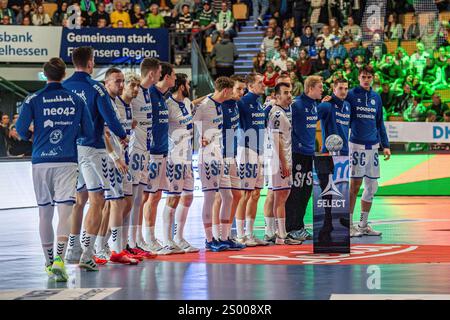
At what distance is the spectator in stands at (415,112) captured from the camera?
26.2 metres

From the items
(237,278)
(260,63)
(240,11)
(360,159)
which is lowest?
(237,278)

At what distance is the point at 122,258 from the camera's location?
39.2 feet

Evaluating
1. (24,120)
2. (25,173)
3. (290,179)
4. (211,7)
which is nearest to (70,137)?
(24,120)

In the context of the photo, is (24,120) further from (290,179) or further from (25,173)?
(25,173)

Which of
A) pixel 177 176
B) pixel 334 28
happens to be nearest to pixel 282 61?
pixel 334 28

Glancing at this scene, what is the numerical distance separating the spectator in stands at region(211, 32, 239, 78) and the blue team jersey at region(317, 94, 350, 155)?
13.8 meters

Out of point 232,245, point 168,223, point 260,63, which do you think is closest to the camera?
point 168,223

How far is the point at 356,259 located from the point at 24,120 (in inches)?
173

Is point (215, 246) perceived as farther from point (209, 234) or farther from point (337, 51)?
point (337, 51)

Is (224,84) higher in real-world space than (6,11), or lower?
lower

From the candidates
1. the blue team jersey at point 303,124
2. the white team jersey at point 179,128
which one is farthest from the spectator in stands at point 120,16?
the white team jersey at point 179,128

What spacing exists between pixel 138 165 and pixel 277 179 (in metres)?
A: 2.63

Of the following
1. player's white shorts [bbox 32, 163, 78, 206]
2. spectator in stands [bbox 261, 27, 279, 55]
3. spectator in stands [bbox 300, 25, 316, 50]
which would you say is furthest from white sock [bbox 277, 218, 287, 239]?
spectator in stands [bbox 261, 27, 279, 55]

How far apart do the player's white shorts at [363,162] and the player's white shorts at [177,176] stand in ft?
11.5
